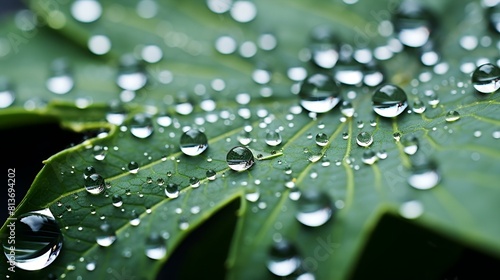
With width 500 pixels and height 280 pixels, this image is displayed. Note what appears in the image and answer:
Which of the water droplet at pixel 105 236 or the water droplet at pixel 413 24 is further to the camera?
the water droplet at pixel 413 24

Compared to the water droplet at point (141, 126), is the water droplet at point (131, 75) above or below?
below

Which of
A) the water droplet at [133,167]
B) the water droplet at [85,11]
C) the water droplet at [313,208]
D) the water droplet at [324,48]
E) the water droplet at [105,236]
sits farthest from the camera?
the water droplet at [85,11]

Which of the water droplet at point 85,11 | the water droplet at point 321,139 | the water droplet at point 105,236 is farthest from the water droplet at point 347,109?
the water droplet at point 85,11

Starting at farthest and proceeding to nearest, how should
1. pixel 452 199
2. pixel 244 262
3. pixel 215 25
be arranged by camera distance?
pixel 215 25
pixel 244 262
pixel 452 199

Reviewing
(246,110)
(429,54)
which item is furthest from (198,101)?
(429,54)

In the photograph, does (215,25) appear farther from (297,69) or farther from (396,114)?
(396,114)

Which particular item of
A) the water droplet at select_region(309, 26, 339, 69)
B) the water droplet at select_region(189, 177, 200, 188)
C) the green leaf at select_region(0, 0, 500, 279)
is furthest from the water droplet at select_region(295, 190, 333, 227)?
the water droplet at select_region(309, 26, 339, 69)

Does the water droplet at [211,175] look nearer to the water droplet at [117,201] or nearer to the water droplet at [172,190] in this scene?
the water droplet at [172,190]
